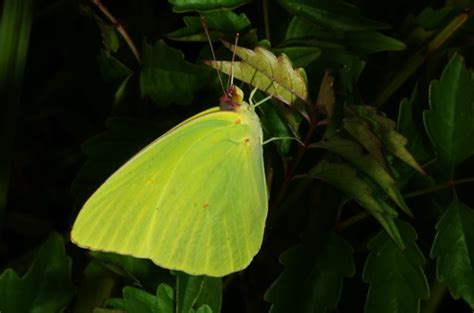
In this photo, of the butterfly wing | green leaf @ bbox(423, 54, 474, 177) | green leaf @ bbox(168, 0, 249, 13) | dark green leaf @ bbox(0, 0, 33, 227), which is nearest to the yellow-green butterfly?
the butterfly wing

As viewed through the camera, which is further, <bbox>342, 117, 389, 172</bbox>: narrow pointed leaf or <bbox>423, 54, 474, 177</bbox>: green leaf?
<bbox>423, 54, 474, 177</bbox>: green leaf

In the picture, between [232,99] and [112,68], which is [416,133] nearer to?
[232,99]

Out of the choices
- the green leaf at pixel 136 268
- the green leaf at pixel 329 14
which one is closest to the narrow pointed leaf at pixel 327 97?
the green leaf at pixel 329 14

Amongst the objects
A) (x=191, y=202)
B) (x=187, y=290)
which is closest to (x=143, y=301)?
(x=187, y=290)

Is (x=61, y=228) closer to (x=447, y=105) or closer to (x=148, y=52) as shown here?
(x=148, y=52)

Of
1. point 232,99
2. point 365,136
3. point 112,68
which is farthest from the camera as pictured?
point 112,68

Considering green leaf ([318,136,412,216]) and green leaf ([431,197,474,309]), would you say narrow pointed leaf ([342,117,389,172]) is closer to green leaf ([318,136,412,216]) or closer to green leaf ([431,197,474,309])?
green leaf ([318,136,412,216])
